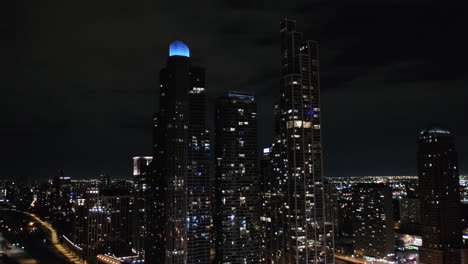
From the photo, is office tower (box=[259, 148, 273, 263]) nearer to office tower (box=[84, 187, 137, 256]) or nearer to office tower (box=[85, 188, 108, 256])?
office tower (box=[84, 187, 137, 256])

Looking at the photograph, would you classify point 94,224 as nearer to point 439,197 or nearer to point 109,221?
point 109,221

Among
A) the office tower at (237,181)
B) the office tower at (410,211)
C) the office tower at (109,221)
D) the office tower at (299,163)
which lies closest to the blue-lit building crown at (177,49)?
the office tower at (237,181)

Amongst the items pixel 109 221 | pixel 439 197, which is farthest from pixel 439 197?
pixel 109 221

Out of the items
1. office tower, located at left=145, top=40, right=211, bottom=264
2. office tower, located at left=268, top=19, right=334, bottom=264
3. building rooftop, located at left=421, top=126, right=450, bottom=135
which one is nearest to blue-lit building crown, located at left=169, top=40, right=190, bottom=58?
office tower, located at left=145, top=40, right=211, bottom=264

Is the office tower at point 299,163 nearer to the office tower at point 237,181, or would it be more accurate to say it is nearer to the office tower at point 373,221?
the office tower at point 237,181

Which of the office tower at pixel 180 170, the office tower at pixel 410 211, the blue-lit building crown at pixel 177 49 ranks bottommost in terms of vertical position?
the office tower at pixel 410 211

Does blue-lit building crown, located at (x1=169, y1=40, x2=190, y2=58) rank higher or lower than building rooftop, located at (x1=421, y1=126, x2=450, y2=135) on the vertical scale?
higher

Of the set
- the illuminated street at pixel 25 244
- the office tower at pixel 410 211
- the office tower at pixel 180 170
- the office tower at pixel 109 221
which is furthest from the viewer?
the office tower at pixel 410 211
